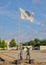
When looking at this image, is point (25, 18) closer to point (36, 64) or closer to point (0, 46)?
point (36, 64)

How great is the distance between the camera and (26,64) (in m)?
15.8

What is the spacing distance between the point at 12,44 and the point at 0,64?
294 feet

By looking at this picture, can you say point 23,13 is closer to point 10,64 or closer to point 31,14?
point 31,14

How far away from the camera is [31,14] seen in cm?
1401

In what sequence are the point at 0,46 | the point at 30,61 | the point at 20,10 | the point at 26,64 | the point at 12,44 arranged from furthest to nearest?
the point at 12,44 < the point at 0,46 < the point at 30,61 < the point at 26,64 < the point at 20,10

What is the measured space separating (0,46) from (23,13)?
8608cm

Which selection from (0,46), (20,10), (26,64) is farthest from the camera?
(0,46)

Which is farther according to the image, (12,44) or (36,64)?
(12,44)

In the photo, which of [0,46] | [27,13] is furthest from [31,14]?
[0,46]

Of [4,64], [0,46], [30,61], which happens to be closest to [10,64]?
[4,64]

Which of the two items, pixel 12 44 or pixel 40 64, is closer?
pixel 40 64

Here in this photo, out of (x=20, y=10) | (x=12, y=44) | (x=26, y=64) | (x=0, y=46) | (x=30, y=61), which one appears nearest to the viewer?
(x=20, y=10)

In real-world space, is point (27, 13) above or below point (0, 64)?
above

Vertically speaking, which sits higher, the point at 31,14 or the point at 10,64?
the point at 31,14
